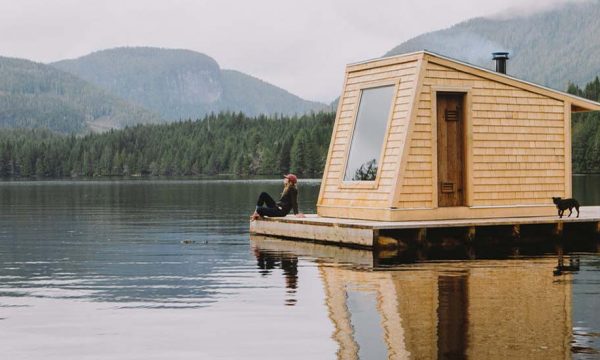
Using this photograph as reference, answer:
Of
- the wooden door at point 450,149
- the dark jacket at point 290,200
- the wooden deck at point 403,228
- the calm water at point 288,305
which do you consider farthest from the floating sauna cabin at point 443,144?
the calm water at point 288,305

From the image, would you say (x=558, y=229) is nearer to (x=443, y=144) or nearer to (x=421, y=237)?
(x=443, y=144)

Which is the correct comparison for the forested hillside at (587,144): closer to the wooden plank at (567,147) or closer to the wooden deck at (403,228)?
the wooden plank at (567,147)

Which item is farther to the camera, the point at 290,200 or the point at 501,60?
the point at 501,60

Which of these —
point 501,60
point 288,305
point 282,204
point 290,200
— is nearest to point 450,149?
point 290,200

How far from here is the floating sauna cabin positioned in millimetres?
25156

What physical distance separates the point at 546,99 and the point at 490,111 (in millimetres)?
2096

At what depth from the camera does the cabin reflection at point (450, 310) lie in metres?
10.6

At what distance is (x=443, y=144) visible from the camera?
2591 cm

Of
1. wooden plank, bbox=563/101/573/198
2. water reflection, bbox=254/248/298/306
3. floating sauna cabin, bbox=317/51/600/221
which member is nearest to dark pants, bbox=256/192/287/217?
floating sauna cabin, bbox=317/51/600/221

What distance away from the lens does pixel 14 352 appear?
10719mm

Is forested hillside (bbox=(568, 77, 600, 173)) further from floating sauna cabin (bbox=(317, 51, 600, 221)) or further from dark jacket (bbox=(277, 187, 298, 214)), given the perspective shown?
dark jacket (bbox=(277, 187, 298, 214))

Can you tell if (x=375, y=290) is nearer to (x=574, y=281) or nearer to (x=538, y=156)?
(x=574, y=281)

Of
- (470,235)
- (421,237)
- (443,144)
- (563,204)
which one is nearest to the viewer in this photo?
(421,237)

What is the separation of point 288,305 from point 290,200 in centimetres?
1325
